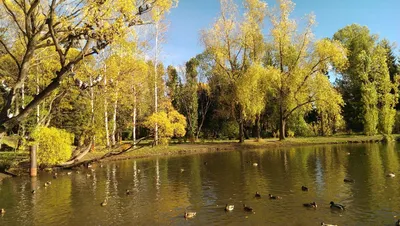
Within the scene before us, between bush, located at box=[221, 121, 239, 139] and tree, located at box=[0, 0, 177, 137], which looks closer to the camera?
tree, located at box=[0, 0, 177, 137]

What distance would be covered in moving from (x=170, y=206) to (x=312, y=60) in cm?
3566

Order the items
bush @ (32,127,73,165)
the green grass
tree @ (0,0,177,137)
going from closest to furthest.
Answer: tree @ (0,0,177,137) < bush @ (32,127,73,165) < the green grass

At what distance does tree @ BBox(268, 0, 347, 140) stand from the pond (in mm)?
19534

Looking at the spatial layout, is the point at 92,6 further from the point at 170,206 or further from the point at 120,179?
the point at 120,179

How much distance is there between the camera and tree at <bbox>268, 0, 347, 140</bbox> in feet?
141

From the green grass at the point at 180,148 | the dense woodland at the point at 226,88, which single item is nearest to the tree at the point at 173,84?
the dense woodland at the point at 226,88

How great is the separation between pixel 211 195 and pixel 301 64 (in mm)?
33346

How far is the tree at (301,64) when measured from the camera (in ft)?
141

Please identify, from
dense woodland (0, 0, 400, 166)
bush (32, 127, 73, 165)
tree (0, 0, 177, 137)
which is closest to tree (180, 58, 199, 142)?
dense woodland (0, 0, 400, 166)

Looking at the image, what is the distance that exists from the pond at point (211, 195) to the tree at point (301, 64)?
19534mm

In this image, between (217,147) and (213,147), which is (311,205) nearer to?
(213,147)

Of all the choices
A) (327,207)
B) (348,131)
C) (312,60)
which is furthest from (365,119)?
(327,207)

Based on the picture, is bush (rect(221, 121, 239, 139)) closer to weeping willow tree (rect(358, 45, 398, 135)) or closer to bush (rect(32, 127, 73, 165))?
weeping willow tree (rect(358, 45, 398, 135))

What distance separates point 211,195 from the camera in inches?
632
